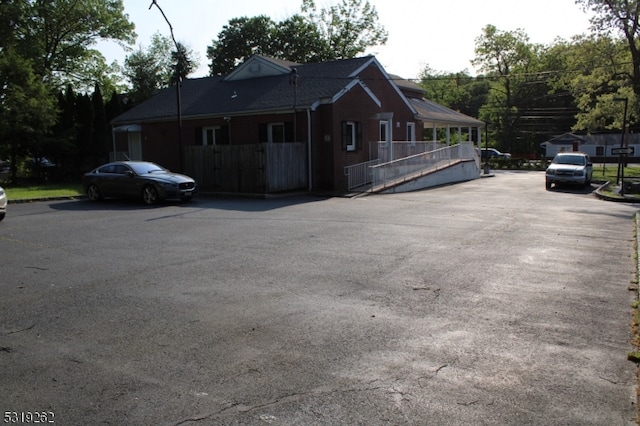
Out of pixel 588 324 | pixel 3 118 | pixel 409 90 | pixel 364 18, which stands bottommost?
pixel 588 324

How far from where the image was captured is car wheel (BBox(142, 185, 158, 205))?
60.6 feet

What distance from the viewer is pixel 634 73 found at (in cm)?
4103

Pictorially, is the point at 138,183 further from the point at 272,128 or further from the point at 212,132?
the point at 212,132

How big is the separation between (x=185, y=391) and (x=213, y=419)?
545 mm

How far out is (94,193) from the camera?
65.5ft

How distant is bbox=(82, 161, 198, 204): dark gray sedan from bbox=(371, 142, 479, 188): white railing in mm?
8798

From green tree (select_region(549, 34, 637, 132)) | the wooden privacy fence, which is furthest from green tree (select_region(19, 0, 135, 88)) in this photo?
green tree (select_region(549, 34, 637, 132))

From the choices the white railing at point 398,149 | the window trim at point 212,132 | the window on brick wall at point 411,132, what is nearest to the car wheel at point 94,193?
the window trim at point 212,132

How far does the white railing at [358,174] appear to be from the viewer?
2383 cm

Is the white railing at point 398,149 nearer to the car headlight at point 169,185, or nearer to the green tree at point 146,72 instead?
the car headlight at point 169,185

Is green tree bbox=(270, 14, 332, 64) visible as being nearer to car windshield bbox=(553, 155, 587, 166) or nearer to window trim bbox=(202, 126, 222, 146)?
window trim bbox=(202, 126, 222, 146)

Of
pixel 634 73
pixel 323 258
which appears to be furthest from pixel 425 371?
pixel 634 73

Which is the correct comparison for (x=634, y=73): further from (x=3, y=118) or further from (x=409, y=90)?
(x=3, y=118)

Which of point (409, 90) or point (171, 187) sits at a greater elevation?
point (409, 90)
